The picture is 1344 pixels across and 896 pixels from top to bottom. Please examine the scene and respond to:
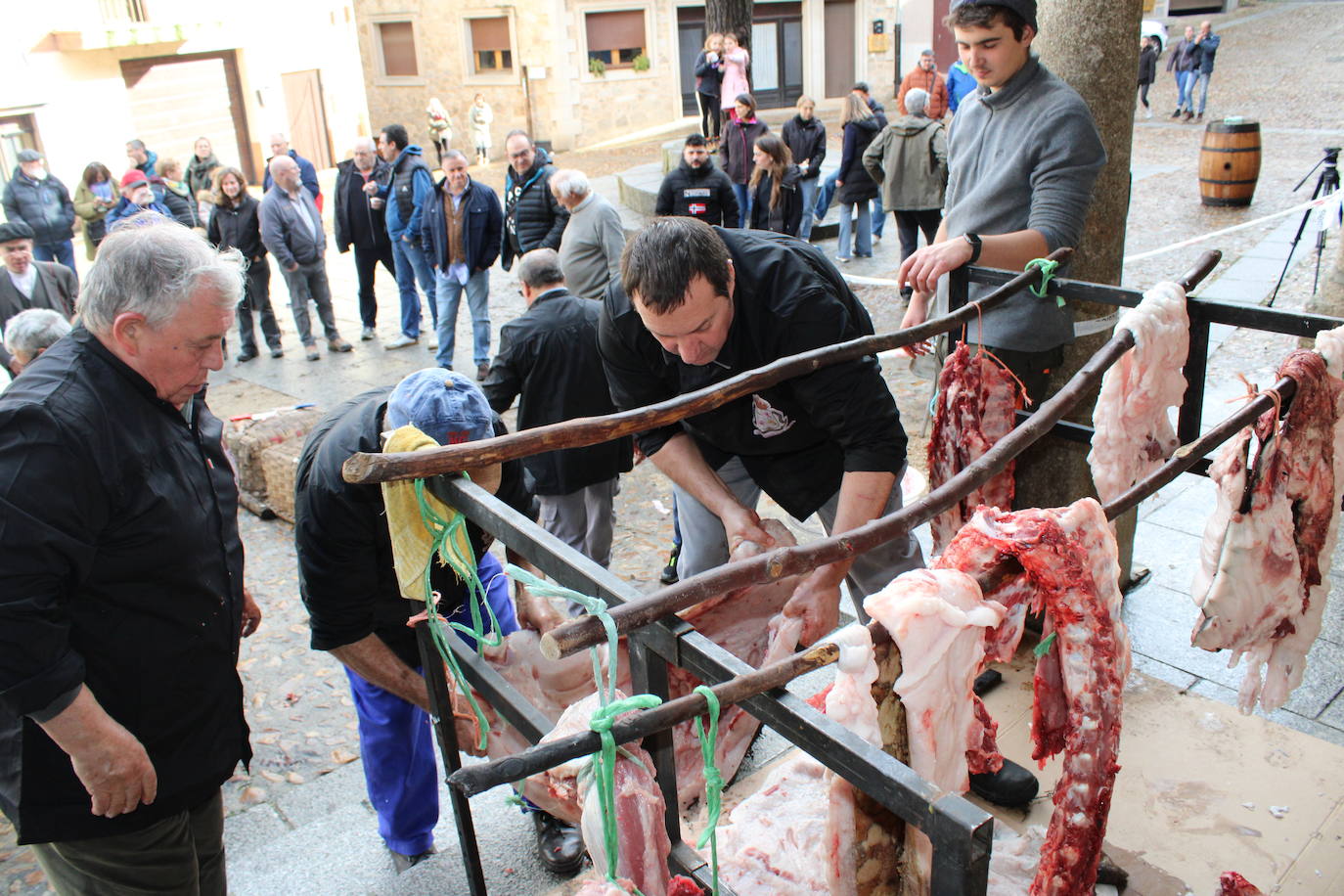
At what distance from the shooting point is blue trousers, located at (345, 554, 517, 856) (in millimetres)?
3484

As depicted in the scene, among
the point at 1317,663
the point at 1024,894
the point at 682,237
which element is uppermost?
the point at 682,237

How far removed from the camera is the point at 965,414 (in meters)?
3.68

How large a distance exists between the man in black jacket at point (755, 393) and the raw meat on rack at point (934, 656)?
1.03m

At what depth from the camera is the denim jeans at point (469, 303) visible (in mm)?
9469

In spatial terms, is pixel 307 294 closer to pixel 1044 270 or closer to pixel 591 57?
pixel 1044 270

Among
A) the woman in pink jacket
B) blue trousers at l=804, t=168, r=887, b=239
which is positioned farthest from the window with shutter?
blue trousers at l=804, t=168, r=887, b=239

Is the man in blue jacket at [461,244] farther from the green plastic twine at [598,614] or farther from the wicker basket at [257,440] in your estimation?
the green plastic twine at [598,614]

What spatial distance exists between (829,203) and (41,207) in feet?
30.8

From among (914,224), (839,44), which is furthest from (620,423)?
(839,44)

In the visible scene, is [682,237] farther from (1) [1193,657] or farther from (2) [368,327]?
(2) [368,327]

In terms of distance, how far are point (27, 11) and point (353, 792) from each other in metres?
19.1

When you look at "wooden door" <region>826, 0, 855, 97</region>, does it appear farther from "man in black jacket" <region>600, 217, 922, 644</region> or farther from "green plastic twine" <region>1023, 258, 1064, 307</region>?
"man in black jacket" <region>600, 217, 922, 644</region>

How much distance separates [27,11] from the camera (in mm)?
18125

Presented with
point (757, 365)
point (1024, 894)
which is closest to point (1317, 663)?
point (1024, 894)
